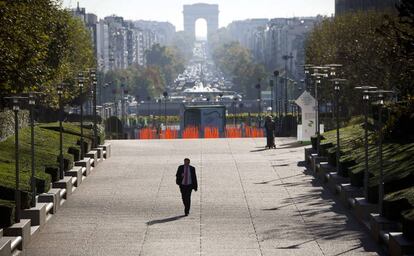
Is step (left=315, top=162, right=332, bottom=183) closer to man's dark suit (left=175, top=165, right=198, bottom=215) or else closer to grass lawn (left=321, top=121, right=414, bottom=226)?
grass lawn (left=321, top=121, right=414, bottom=226)

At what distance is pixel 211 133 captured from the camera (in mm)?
98438

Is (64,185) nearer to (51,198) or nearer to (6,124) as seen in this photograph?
(51,198)

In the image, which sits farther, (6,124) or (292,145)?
(292,145)

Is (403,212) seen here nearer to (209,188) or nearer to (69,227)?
(69,227)

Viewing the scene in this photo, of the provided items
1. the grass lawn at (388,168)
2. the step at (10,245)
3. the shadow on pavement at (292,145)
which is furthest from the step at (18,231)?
the shadow on pavement at (292,145)

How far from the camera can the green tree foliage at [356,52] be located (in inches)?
2852

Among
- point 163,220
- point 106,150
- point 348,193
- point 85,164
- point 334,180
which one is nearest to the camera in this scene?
point 163,220

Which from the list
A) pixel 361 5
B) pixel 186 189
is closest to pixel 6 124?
pixel 186 189

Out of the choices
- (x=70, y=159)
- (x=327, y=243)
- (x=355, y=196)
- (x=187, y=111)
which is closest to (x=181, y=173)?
(x=355, y=196)

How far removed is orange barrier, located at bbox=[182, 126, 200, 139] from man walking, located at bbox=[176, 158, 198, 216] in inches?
2351

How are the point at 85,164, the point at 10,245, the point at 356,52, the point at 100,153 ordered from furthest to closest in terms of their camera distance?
the point at 356,52 → the point at 100,153 → the point at 85,164 → the point at 10,245

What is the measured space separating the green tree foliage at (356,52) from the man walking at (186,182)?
1115 inches

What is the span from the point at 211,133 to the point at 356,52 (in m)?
19.1

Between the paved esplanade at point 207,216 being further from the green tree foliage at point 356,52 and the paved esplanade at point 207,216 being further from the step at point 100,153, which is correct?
the green tree foliage at point 356,52
